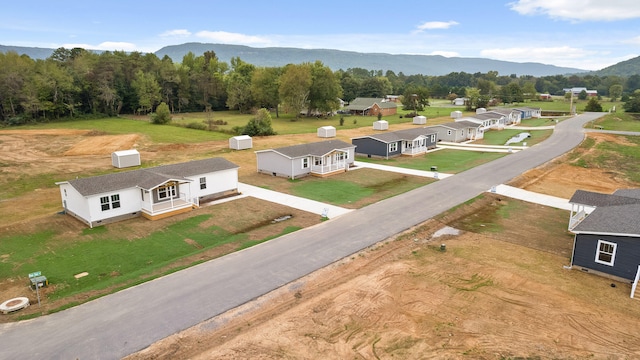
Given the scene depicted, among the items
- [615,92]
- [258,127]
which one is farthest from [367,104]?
[615,92]

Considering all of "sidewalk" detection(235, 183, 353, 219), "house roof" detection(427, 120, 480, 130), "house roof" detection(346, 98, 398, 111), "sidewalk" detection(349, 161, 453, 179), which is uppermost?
"house roof" detection(346, 98, 398, 111)

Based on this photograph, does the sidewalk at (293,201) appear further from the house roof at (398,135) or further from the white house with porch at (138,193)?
the house roof at (398,135)

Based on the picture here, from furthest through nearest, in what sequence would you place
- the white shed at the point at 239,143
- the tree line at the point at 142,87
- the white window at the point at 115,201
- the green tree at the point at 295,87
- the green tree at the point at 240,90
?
the green tree at the point at 240,90 < the green tree at the point at 295,87 < the tree line at the point at 142,87 < the white shed at the point at 239,143 < the white window at the point at 115,201

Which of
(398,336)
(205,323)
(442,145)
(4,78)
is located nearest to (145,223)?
(205,323)

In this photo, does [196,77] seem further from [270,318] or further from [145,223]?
[270,318]

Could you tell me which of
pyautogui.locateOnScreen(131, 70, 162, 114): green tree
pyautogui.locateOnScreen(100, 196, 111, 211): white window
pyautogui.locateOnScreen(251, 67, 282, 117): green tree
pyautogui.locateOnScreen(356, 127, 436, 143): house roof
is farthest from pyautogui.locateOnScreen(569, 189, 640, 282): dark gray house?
pyautogui.locateOnScreen(131, 70, 162, 114): green tree

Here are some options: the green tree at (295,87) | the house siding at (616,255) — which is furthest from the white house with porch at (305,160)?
the green tree at (295,87)

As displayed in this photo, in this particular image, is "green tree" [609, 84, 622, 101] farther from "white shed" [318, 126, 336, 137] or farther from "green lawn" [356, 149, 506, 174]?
"white shed" [318, 126, 336, 137]

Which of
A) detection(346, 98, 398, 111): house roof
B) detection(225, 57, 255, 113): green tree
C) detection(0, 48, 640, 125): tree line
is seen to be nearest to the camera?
detection(0, 48, 640, 125): tree line
